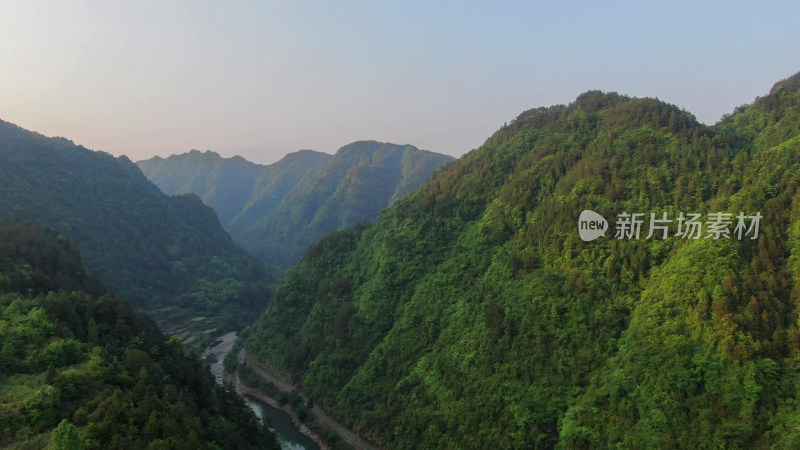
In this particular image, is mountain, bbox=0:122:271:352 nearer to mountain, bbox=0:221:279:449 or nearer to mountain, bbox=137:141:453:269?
mountain, bbox=0:221:279:449

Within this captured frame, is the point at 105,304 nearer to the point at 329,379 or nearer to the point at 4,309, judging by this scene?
the point at 4,309

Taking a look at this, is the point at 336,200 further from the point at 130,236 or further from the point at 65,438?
the point at 65,438

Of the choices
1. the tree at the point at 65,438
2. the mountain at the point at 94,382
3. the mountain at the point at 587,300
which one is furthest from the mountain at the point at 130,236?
the tree at the point at 65,438

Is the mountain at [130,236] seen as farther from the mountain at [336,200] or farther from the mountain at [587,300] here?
the mountain at [336,200]

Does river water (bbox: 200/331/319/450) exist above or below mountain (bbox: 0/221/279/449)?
below

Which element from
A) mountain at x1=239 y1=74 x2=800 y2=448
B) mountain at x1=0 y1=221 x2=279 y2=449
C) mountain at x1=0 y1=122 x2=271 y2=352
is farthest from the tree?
mountain at x1=0 y1=122 x2=271 y2=352

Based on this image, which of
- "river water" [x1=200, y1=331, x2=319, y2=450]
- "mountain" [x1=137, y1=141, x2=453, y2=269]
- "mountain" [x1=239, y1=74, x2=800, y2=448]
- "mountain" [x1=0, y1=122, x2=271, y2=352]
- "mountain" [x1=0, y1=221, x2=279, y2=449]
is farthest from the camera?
"mountain" [x1=137, y1=141, x2=453, y2=269]
